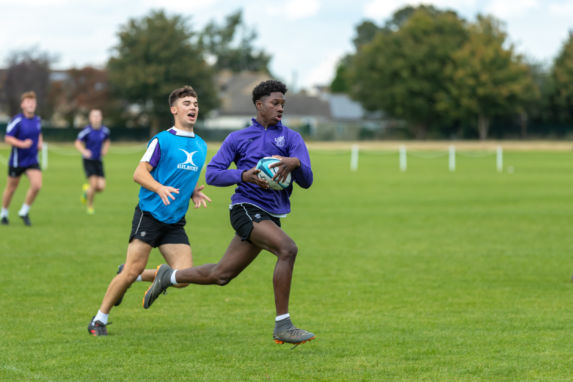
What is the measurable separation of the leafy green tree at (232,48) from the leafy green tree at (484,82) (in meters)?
52.5

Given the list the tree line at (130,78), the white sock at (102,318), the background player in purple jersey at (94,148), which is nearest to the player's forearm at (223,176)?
the white sock at (102,318)

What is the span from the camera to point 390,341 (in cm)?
749

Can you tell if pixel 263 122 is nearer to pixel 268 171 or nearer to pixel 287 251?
pixel 268 171

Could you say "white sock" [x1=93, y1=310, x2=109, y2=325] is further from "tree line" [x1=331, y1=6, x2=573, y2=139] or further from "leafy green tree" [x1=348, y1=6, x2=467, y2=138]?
"leafy green tree" [x1=348, y1=6, x2=467, y2=138]

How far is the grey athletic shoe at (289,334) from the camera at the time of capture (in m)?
6.54

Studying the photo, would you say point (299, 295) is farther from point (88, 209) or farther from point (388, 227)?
point (88, 209)

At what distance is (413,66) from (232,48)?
51626 mm

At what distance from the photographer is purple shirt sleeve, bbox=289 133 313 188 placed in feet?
21.9

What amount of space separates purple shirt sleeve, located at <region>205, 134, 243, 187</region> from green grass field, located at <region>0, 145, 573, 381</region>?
4.80ft

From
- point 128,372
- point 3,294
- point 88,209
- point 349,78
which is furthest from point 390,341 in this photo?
point 349,78

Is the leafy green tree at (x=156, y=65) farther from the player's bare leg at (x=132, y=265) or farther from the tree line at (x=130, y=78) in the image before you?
the player's bare leg at (x=132, y=265)

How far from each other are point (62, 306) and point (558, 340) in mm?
5135

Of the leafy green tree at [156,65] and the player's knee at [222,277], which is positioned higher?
the leafy green tree at [156,65]

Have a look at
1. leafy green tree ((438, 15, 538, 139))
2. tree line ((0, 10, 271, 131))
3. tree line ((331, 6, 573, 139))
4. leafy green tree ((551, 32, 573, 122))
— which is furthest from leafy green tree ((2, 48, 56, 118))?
leafy green tree ((551, 32, 573, 122))
